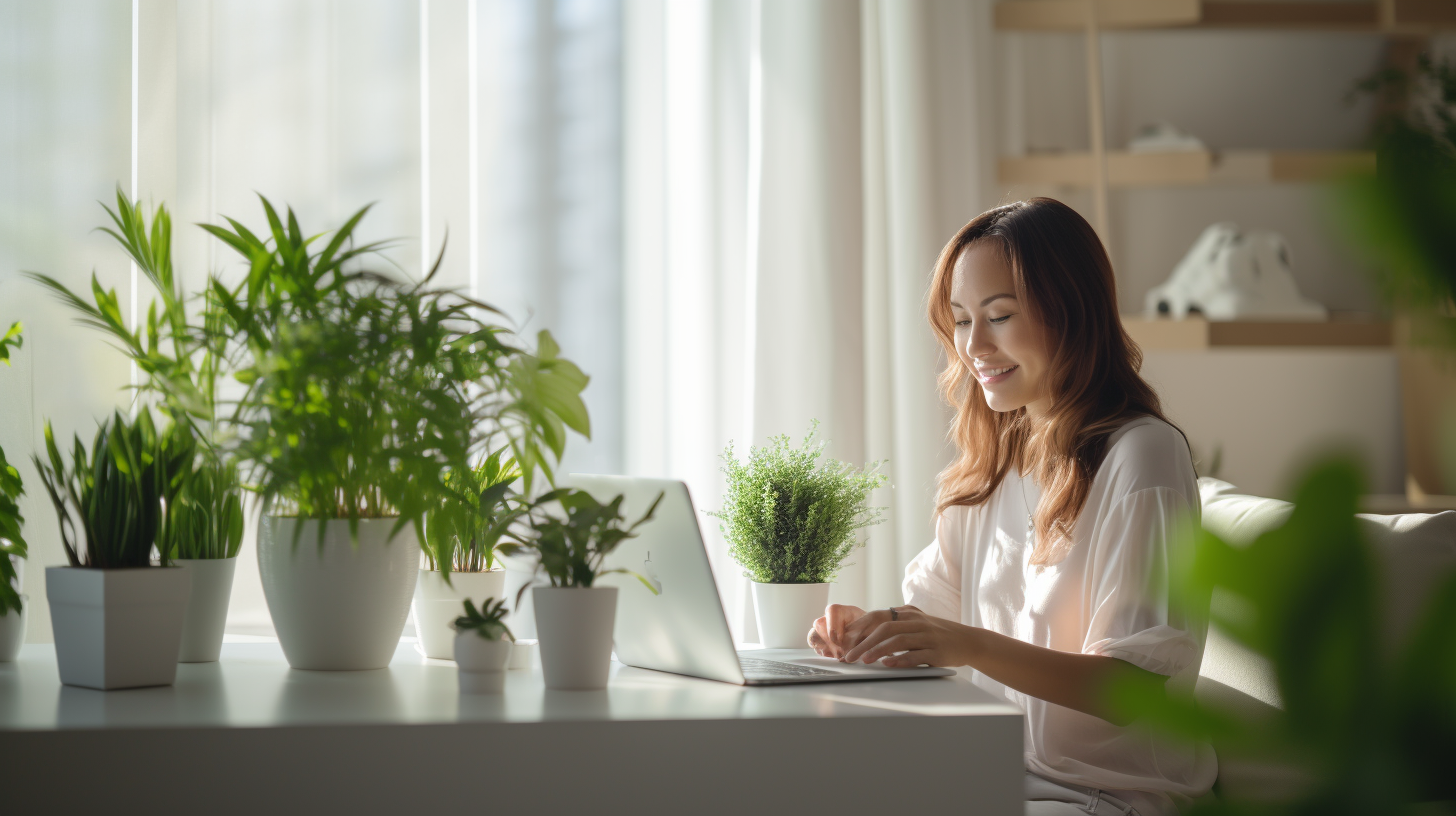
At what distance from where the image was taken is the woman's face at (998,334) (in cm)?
141

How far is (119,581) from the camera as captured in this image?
97cm

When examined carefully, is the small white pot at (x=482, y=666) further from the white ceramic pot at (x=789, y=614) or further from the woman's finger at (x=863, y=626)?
the white ceramic pot at (x=789, y=614)

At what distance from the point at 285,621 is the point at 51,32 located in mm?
1425

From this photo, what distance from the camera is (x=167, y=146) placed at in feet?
6.56

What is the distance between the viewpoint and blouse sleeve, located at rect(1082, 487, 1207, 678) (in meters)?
1.15

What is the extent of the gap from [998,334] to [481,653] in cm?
80

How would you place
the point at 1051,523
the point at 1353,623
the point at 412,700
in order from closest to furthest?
the point at 1353,623 < the point at 412,700 < the point at 1051,523

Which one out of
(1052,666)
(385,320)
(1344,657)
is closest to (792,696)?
(1052,666)

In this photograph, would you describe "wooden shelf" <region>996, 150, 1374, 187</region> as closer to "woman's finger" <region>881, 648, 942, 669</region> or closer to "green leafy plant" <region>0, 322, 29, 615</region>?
"woman's finger" <region>881, 648, 942, 669</region>

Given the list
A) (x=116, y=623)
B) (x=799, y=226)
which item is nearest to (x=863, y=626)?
(x=116, y=623)

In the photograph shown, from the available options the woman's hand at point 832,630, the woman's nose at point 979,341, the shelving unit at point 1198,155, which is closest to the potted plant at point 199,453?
the woman's hand at point 832,630

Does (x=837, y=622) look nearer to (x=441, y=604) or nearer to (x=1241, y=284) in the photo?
(x=441, y=604)

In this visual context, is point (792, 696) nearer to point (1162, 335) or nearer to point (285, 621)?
point (285, 621)

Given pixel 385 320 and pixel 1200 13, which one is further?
pixel 1200 13
